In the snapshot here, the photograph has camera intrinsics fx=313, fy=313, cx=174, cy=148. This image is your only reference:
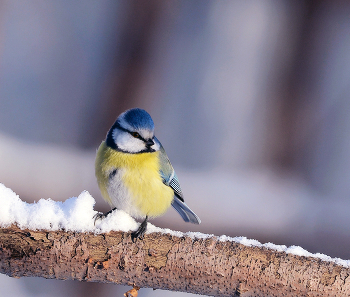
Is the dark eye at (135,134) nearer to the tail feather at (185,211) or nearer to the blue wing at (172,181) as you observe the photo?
the blue wing at (172,181)

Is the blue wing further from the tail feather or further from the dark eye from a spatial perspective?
the dark eye

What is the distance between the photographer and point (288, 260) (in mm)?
961

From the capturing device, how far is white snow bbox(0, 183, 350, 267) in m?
0.93

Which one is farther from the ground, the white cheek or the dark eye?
the dark eye

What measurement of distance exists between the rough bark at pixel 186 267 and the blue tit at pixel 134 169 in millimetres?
213

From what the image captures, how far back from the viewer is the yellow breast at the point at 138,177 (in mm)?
1156

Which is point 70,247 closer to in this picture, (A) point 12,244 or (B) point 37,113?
(A) point 12,244

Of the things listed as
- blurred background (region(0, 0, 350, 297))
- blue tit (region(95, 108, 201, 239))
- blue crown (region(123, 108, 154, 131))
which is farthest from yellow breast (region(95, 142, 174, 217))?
blurred background (region(0, 0, 350, 297))

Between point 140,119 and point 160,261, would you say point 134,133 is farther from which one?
point 160,261

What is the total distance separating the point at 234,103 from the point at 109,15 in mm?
997

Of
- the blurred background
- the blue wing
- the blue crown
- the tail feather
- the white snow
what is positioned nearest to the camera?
the white snow

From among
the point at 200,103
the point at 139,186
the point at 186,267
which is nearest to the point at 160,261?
the point at 186,267

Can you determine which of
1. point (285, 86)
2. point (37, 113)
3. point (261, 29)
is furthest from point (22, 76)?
point (285, 86)

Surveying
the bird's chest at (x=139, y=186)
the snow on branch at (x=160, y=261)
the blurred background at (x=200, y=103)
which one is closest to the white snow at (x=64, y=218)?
the snow on branch at (x=160, y=261)
